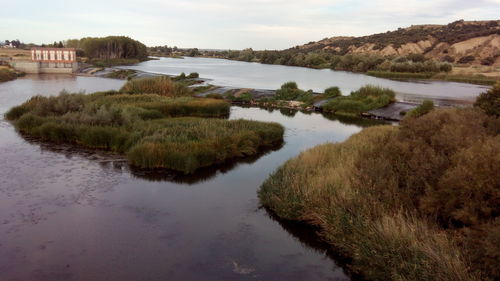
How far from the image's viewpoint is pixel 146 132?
21.2 metres

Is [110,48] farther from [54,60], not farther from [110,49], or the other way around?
[54,60]

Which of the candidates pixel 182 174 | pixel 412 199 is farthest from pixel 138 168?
pixel 412 199

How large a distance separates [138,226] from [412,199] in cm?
822

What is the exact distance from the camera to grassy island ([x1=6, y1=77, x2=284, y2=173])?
18578mm

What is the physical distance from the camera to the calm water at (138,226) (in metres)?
10.4

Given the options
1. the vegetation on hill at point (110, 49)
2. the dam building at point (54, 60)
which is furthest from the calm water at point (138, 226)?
the vegetation on hill at point (110, 49)

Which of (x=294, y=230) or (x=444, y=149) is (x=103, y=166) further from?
(x=444, y=149)

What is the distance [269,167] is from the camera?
1956cm

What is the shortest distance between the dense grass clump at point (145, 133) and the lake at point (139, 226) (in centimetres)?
79

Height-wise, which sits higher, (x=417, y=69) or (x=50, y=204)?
(x=417, y=69)

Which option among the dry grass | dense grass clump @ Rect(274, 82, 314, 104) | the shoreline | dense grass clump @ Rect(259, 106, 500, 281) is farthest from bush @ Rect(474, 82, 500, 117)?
the dry grass

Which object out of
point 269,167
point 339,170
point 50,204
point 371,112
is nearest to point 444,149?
point 339,170

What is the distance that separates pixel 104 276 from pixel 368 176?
805 centimetres

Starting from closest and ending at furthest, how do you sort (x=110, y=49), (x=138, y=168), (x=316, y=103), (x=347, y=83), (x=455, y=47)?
(x=138, y=168) < (x=316, y=103) < (x=347, y=83) < (x=455, y=47) < (x=110, y=49)
